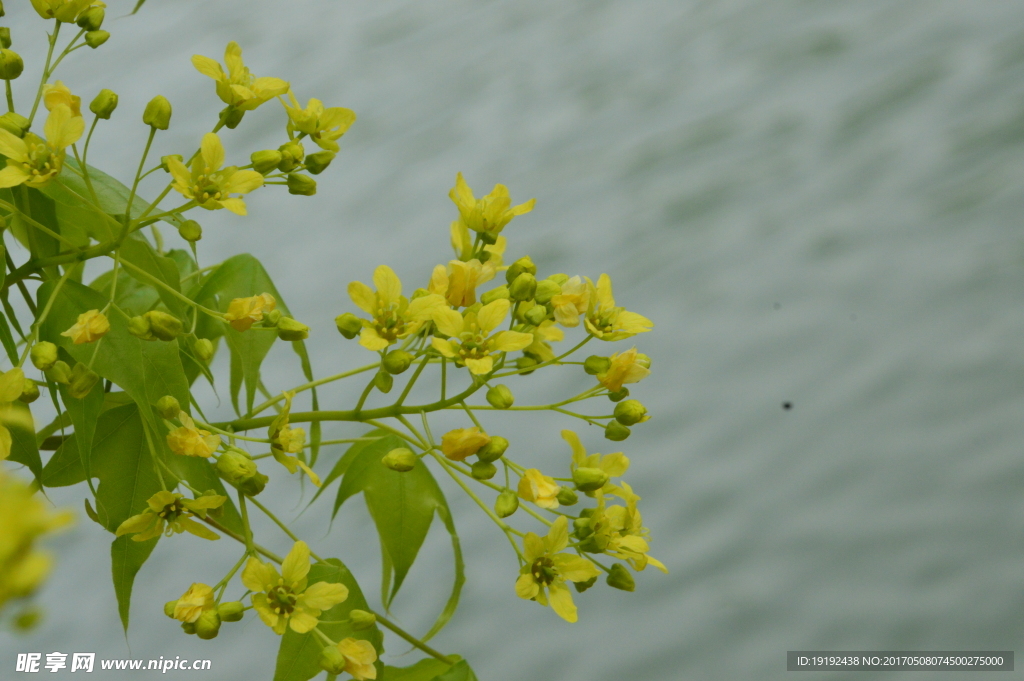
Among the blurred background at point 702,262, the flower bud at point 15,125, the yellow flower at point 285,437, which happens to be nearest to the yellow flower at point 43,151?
the flower bud at point 15,125

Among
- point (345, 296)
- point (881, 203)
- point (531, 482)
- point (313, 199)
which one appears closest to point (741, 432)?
point (881, 203)

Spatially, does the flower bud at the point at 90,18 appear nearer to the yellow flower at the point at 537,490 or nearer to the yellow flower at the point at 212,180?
the yellow flower at the point at 212,180

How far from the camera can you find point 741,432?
0.94 meters

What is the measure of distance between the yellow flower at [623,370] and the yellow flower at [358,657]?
0.13 metres

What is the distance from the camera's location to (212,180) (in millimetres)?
337

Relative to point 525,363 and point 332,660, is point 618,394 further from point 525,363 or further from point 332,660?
point 332,660

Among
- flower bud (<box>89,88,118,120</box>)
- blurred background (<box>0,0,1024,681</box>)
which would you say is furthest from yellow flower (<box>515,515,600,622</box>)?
blurred background (<box>0,0,1024,681</box>)

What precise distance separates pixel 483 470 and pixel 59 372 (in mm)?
142

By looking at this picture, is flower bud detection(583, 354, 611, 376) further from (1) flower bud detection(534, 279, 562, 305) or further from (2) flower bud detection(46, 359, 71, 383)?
(2) flower bud detection(46, 359, 71, 383)

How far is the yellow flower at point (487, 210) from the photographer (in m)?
0.36

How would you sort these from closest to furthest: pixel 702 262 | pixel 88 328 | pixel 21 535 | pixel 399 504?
pixel 21 535 → pixel 88 328 → pixel 399 504 → pixel 702 262

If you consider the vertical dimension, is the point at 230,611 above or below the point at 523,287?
below

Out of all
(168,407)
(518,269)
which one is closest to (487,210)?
(518,269)

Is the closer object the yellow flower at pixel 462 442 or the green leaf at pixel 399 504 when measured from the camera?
the yellow flower at pixel 462 442
